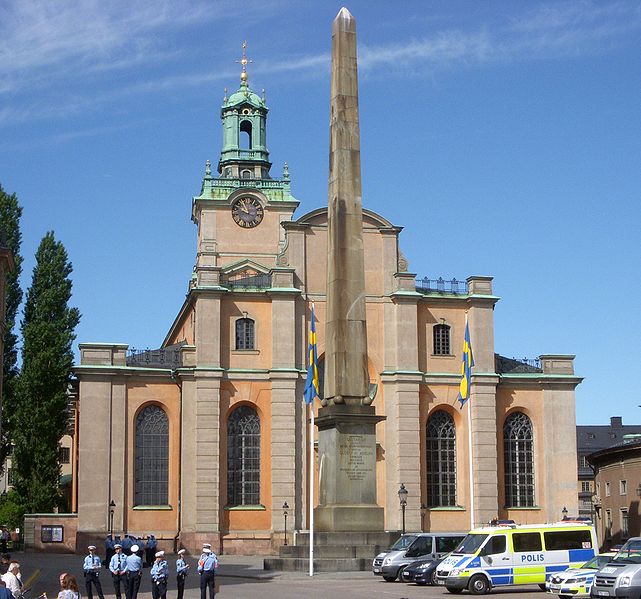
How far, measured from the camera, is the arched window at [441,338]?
6306 centimetres

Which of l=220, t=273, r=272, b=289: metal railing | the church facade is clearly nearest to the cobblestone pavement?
the church facade

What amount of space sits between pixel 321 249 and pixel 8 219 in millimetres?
16944

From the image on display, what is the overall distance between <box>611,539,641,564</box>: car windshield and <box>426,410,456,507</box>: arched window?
3406cm

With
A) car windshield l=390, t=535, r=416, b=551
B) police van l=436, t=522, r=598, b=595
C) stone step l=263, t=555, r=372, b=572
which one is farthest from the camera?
car windshield l=390, t=535, r=416, b=551

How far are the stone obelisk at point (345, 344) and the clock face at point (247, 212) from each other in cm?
3708

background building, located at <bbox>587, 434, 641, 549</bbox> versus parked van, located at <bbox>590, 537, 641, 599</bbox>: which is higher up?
background building, located at <bbox>587, 434, 641, 549</bbox>

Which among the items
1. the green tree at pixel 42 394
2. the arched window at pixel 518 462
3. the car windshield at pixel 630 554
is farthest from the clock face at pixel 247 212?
the car windshield at pixel 630 554

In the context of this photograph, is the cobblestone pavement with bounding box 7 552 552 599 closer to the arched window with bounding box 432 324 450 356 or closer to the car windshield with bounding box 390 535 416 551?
the car windshield with bounding box 390 535 416 551

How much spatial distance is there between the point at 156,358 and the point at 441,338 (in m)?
14.2

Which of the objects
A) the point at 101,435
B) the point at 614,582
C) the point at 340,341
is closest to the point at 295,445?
the point at 101,435

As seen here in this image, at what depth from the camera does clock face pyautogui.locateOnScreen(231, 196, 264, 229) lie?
74.5m

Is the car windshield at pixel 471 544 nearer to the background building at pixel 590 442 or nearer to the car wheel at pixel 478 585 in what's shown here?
the car wheel at pixel 478 585

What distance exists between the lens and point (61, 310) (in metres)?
66.2

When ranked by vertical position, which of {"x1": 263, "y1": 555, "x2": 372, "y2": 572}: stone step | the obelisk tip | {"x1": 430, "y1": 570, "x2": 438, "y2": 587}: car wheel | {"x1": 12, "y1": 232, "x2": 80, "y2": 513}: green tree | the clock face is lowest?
{"x1": 430, "y1": 570, "x2": 438, "y2": 587}: car wheel
